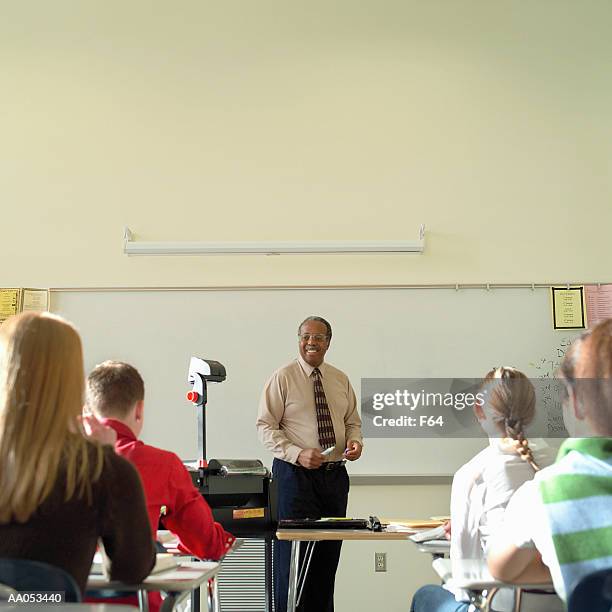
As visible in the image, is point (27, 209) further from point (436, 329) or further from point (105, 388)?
point (105, 388)

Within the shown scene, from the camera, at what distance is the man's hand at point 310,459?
3.73m

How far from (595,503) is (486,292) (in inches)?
138

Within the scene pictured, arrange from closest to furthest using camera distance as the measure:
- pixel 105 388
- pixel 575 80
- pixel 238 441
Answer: pixel 105 388, pixel 238 441, pixel 575 80

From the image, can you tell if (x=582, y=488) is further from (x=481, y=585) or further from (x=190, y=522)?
(x=190, y=522)

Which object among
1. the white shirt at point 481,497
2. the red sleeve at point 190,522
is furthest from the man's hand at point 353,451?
the red sleeve at point 190,522

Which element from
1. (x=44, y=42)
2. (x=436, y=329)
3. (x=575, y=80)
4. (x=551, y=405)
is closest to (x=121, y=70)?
(x=44, y=42)

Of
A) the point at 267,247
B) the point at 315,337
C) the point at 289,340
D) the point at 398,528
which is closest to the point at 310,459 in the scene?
the point at 315,337

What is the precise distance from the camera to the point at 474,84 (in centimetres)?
505

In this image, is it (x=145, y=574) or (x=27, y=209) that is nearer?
(x=145, y=574)

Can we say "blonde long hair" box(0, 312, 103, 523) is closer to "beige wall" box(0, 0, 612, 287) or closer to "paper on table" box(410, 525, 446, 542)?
"paper on table" box(410, 525, 446, 542)

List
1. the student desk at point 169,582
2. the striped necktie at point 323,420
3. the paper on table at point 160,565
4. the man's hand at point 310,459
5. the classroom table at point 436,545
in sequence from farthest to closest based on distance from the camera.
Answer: the striped necktie at point 323,420, the man's hand at point 310,459, the classroom table at point 436,545, the paper on table at point 160,565, the student desk at point 169,582

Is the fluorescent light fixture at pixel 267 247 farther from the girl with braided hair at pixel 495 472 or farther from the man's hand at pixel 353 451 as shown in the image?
the girl with braided hair at pixel 495 472

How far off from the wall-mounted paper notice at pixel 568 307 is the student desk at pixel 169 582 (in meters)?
3.35

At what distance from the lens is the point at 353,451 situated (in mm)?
3855
